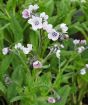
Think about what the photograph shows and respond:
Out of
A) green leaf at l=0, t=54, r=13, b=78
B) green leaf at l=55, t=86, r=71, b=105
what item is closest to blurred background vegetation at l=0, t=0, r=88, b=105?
green leaf at l=0, t=54, r=13, b=78

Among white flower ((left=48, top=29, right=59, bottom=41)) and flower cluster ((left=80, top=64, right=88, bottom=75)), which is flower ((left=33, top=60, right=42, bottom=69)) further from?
flower cluster ((left=80, top=64, right=88, bottom=75))

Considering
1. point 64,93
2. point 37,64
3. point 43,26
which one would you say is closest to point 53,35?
point 43,26

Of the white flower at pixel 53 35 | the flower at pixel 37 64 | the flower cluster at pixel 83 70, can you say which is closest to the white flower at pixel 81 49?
the flower cluster at pixel 83 70

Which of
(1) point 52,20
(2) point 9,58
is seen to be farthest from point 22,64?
A: (1) point 52,20

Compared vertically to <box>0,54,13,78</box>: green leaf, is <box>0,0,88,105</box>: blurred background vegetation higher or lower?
higher

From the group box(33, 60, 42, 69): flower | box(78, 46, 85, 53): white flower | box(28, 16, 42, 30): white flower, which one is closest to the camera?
box(33, 60, 42, 69): flower

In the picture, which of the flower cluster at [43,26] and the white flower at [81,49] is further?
the white flower at [81,49]

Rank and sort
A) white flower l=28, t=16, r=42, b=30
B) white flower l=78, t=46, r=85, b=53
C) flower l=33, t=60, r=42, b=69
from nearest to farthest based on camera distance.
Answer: flower l=33, t=60, r=42, b=69 → white flower l=28, t=16, r=42, b=30 → white flower l=78, t=46, r=85, b=53

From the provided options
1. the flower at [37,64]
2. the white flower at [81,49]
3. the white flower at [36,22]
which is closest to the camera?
the flower at [37,64]

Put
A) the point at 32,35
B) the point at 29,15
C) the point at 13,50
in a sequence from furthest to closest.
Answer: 1. the point at 32,35
2. the point at 29,15
3. the point at 13,50

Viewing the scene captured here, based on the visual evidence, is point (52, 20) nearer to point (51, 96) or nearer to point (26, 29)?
point (26, 29)

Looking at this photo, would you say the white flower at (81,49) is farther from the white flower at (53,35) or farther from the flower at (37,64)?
the flower at (37,64)
